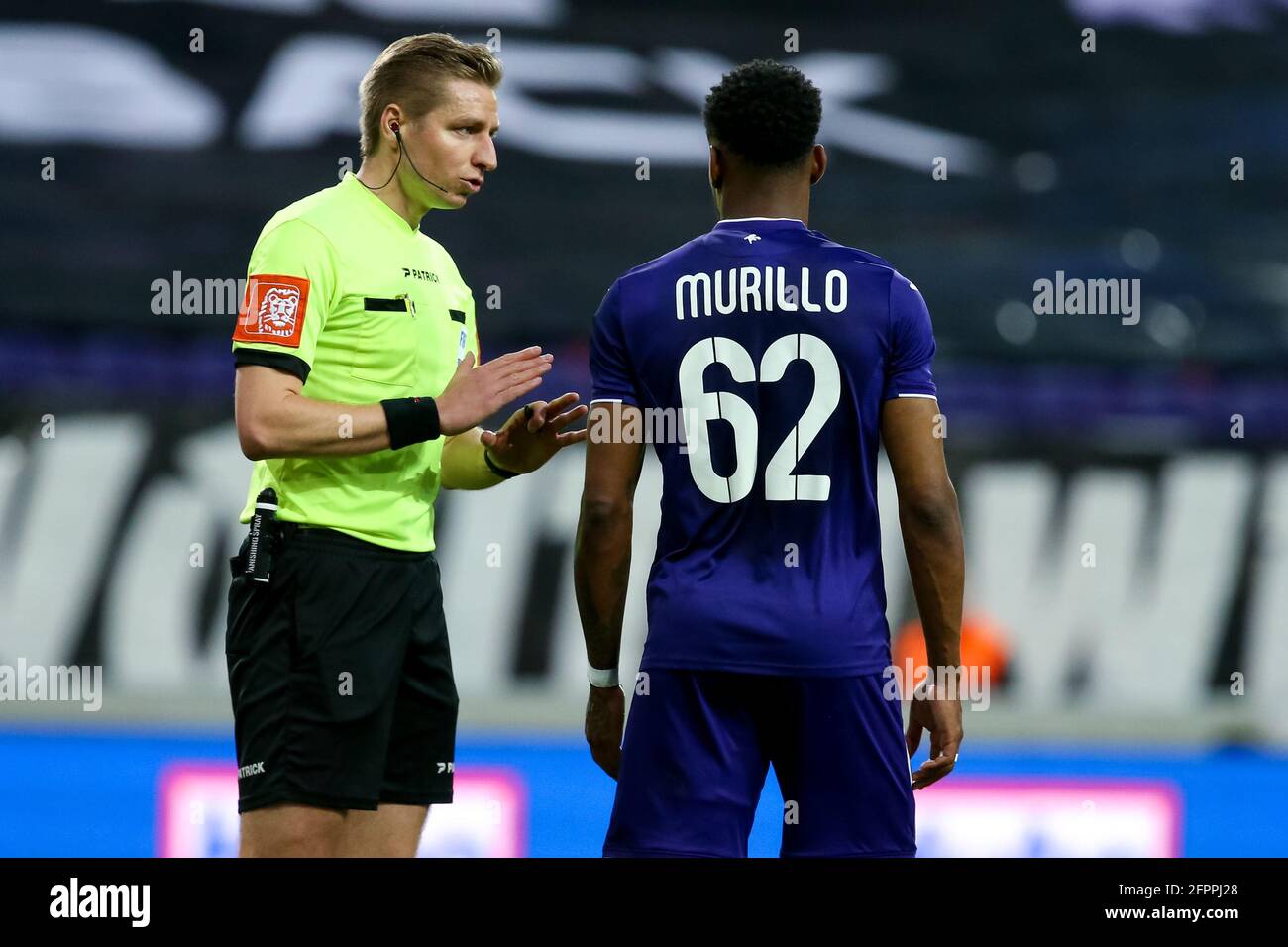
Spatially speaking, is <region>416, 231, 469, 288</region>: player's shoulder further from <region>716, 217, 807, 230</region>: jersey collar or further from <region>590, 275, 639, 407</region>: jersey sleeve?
<region>716, 217, 807, 230</region>: jersey collar

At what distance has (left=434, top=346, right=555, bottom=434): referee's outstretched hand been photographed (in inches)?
131

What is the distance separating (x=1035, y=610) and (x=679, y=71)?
3.91 meters

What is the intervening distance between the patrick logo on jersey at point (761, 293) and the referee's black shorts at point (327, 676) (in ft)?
2.97

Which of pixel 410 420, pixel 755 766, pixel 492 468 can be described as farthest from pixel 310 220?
pixel 755 766

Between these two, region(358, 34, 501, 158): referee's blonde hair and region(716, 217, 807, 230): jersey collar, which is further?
region(358, 34, 501, 158): referee's blonde hair

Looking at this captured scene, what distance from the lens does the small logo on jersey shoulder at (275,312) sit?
10.7 feet

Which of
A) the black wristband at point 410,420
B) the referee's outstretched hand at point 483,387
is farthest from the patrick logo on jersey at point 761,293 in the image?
the black wristband at point 410,420

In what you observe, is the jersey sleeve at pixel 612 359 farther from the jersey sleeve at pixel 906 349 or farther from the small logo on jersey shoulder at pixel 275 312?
the small logo on jersey shoulder at pixel 275 312

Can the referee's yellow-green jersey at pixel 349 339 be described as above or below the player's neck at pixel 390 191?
below

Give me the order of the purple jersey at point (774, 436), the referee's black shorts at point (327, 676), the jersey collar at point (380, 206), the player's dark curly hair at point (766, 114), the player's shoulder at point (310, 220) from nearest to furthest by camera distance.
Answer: the purple jersey at point (774, 436) < the player's dark curly hair at point (766, 114) < the referee's black shorts at point (327, 676) < the player's shoulder at point (310, 220) < the jersey collar at point (380, 206)

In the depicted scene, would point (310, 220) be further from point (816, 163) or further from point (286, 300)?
point (816, 163)

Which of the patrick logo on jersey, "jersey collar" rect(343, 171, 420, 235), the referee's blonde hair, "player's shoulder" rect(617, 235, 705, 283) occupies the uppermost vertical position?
the referee's blonde hair

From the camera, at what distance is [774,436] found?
3.00 m

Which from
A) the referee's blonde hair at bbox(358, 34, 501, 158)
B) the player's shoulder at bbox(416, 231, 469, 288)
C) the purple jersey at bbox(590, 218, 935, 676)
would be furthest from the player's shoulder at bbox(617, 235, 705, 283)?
the referee's blonde hair at bbox(358, 34, 501, 158)
